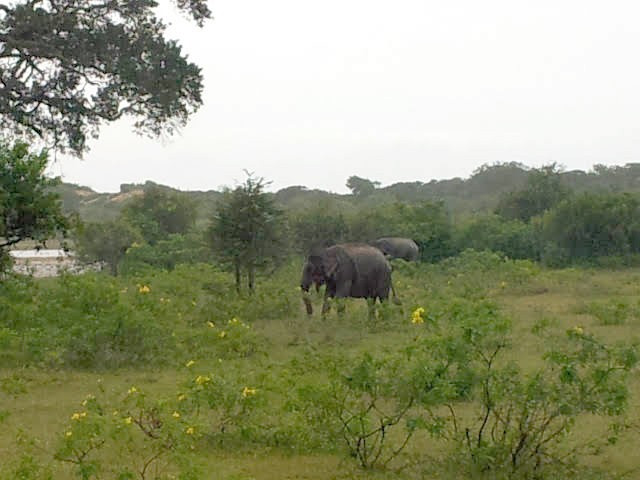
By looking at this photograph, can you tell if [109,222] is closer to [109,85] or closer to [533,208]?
[109,85]

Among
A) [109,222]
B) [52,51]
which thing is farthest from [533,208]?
[52,51]

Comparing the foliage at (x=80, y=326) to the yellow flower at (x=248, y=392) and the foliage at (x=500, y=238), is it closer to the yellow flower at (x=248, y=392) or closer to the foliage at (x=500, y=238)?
the yellow flower at (x=248, y=392)

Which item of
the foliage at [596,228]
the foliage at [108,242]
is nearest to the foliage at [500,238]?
the foliage at [596,228]

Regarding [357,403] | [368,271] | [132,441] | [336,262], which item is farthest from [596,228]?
[132,441]

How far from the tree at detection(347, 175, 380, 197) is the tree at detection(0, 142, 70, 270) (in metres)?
57.3

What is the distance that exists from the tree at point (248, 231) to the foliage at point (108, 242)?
30.3 ft

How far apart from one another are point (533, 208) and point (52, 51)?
949 inches

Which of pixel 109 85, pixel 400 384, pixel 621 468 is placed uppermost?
pixel 109 85

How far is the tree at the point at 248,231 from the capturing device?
17.6 meters

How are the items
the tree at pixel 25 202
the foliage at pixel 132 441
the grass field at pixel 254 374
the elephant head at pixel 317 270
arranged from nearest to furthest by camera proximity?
the foliage at pixel 132 441 → the grass field at pixel 254 374 → the tree at pixel 25 202 → the elephant head at pixel 317 270

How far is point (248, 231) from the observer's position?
1770 centimetres

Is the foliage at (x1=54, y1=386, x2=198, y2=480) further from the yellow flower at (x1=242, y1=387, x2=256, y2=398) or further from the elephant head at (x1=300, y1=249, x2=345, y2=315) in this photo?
the elephant head at (x1=300, y1=249, x2=345, y2=315)

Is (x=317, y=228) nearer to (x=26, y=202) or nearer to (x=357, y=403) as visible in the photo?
(x=26, y=202)

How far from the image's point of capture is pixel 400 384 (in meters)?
6.56
